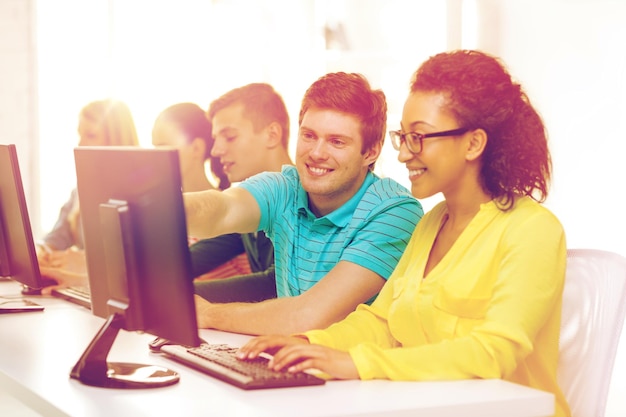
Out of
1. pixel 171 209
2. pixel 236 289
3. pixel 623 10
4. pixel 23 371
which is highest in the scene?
pixel 623 10

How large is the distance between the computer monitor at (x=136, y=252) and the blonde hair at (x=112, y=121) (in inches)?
Answer: 105

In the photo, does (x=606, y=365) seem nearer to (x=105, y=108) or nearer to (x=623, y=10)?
(x=623, y=10)

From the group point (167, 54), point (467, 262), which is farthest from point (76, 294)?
point (167, 54)

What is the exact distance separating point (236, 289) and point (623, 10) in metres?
1.56

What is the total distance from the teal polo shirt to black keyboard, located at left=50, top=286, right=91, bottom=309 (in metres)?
0.53

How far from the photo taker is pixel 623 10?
9.61ft

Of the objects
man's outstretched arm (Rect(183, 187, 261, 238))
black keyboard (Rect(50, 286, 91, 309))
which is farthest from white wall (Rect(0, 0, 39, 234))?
man's outstretched arm (Rect(183, 187, 261, 238))

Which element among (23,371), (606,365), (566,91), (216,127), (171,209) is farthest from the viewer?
(216,127)

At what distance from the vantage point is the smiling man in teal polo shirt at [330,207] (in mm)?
2264

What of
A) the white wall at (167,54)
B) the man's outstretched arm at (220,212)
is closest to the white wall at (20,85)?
the white wall at (167,54)

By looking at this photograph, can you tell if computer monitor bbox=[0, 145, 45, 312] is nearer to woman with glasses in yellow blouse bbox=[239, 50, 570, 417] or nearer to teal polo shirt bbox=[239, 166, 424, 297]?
teal polo shirt bbox=[239, 166, 424, 297]

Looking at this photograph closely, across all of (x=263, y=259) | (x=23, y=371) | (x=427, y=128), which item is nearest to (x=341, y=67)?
(x=263, y=259)

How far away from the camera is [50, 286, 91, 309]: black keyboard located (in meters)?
2.58

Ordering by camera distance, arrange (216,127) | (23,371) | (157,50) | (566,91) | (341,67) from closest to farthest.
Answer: (23,371) < (566,91) < (216,127) < (341,67) < (157,50)
